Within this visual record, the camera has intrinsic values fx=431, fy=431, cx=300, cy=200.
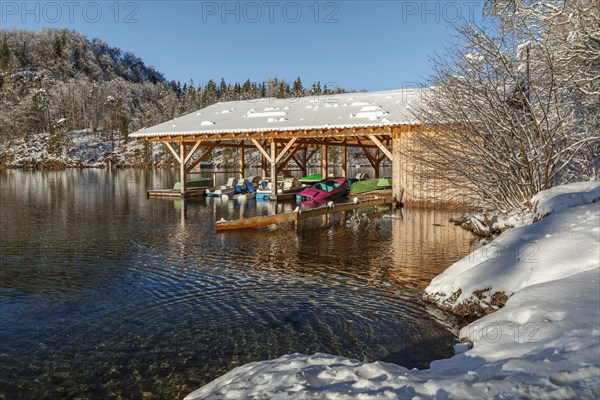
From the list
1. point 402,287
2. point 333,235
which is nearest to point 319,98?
point 333,235

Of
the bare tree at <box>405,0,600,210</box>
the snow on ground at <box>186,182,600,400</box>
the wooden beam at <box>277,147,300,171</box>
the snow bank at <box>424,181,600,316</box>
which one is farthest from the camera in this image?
the wooden beam at <box>277,147,300,171</box>

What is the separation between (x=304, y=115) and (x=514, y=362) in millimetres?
19680

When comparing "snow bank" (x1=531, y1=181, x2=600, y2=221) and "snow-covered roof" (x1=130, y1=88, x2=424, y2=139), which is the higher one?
A: "snow-covered roof" (x1=130, y1=88, x2=424, y2=139)

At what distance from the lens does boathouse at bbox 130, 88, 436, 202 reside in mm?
18375

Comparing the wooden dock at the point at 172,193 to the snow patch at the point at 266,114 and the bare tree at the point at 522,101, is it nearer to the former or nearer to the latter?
the snow patch at the point at 266,114

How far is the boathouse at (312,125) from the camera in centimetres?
1838

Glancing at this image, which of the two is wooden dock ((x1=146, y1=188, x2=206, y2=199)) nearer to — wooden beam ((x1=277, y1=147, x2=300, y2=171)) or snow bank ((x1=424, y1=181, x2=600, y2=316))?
wooden beam ((x1=277, y1=147, x2=300, y2=171))

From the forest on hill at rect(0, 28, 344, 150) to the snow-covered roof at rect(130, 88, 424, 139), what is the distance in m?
63.6

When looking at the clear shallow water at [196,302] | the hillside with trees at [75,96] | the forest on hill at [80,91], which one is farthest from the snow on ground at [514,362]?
the forest on hill at [80,91]

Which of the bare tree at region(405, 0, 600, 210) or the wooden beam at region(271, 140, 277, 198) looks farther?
the wooden beam at region(271, 140, 277, 198)

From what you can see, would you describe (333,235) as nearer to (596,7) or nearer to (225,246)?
(225,246)

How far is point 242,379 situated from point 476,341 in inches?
96.5

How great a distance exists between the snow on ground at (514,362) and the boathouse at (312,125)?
10448 mm

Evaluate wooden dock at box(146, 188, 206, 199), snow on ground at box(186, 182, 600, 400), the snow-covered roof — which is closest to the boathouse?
the snow-covered roof
